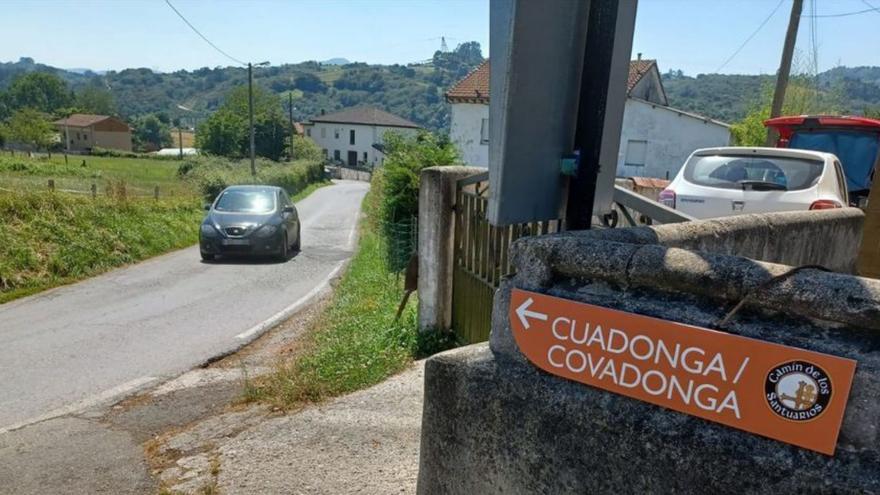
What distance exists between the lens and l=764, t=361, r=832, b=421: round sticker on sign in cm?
156

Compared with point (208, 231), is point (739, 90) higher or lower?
higher

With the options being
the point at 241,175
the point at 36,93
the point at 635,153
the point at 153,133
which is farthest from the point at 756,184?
the point at 36,93

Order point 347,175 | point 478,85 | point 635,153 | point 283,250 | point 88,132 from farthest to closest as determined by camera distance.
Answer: point 88,132 < point 347,175 < point 478,85 < point 635,153 < point 283,250

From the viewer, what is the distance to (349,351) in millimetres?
6270

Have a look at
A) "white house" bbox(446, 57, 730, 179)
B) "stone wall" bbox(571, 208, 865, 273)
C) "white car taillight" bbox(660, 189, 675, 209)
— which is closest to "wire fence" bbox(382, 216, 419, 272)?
"white car taillight" bbox(660, 189, 675, 209)

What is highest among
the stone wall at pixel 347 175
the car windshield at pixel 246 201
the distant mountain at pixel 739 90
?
the distant mountain at pixel 739 90

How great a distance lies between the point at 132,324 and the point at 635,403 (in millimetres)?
8269

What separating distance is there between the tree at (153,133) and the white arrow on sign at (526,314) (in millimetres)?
132415

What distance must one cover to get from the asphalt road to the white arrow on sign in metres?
5.11

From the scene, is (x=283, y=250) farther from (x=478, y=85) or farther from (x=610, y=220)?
(x=478, y=85)

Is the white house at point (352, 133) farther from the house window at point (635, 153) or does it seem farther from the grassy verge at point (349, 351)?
the grassy verge at point (349, 351)

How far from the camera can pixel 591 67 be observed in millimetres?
2410

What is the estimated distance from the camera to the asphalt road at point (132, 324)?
241 inches

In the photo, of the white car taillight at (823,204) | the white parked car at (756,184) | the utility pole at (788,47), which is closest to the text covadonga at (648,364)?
the white parked car at (756,184)
